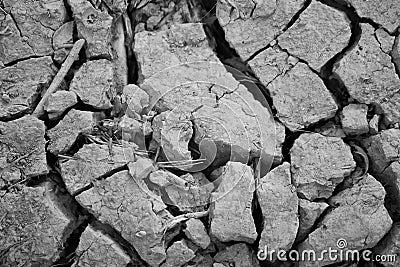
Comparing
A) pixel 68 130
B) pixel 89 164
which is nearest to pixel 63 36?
pixel 68 130

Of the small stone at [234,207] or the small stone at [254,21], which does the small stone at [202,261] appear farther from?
the small stone at [254,21]

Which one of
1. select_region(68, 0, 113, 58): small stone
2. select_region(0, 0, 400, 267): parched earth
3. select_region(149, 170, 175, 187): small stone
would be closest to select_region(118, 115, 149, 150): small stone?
select_region(0, 0, 400, 267): parched earth

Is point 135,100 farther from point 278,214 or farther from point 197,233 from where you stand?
point 278,214

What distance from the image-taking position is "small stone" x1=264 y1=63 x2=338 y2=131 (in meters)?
1.97

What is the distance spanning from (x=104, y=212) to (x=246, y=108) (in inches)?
23.1

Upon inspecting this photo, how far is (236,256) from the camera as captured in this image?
192 cm

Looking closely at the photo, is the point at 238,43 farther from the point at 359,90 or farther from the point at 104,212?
the point at 104,212

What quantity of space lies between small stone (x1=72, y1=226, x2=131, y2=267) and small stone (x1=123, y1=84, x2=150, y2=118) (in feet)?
1.38

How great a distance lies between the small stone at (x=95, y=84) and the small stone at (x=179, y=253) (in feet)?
1.70

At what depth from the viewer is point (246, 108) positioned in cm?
199

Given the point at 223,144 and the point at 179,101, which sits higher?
the point at 179,101

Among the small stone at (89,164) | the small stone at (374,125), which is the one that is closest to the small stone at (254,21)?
the small stone at (374,125)

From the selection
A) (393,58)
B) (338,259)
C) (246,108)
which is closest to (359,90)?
(393,58)

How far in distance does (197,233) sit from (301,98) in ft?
1.88
